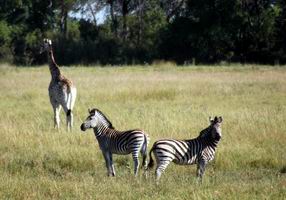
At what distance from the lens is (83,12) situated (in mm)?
60719

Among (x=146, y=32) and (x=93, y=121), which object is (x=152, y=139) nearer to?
(x=93, y=121)

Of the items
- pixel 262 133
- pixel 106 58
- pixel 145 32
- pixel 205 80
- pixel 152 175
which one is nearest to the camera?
pixel 152 175

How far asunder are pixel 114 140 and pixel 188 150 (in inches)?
48.3

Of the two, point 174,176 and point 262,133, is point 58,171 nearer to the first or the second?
point 174,176

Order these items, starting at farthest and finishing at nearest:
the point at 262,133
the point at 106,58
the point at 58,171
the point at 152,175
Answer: the point at 106,58 → the point at 262,133 → the point at 58,171 → the point at 152,175

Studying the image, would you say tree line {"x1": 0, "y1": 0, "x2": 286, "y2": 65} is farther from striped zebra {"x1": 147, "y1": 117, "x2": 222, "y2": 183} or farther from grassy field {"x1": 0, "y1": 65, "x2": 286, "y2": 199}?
striped zebra {"x1": 147, "y1": 117, "x2": 222, "y2": 183}

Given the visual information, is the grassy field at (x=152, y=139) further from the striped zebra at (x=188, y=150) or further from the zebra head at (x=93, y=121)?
the zebra head at (x=93, y=121)

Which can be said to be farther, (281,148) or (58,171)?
(281,148)

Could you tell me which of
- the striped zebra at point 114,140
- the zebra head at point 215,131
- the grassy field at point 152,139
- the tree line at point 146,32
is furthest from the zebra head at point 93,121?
the tree line at point 146,32

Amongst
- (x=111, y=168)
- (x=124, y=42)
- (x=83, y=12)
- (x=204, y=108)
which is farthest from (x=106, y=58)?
(x=111, y=168)

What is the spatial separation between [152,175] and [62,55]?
4120 centimetres

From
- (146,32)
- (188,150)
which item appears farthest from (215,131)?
(146,32)

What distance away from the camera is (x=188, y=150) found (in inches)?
330

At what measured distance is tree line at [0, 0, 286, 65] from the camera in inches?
1704
